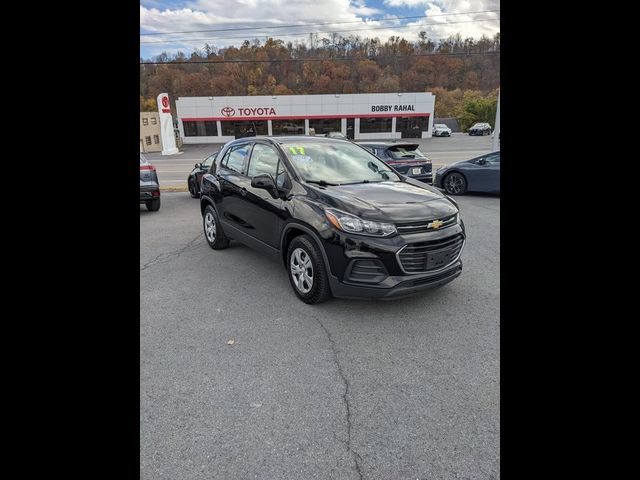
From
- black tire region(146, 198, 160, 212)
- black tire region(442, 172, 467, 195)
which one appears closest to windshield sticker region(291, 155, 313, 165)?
black tire region(146, 198, 160, 212)

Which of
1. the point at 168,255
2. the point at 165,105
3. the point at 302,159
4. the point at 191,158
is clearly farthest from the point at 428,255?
the point at 165,105

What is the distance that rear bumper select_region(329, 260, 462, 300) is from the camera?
3459 mm

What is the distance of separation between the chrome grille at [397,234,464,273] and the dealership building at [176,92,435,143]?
42207 millimetres

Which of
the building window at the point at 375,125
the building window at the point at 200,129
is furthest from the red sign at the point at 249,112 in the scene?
the building window at the point at 375,125

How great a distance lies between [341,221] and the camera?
354 cm

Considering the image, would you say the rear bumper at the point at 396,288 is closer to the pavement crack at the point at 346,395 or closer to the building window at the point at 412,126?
the pavement crack at the point at 346,395

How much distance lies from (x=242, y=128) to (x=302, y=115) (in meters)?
7.49

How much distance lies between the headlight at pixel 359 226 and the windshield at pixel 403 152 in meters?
7.05

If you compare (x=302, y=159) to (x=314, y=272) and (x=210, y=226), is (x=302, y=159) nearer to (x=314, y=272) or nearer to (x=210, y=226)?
(x=314, y=272)

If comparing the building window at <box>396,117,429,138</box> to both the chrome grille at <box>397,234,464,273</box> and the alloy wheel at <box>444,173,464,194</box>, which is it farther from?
the chrome grille at <box>397,234,464,273</box>

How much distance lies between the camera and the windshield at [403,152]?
33.2 ft
